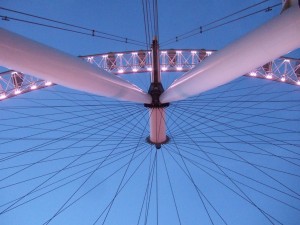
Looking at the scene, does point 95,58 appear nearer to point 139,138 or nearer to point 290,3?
point 139,138

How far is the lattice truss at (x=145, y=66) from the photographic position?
13.8 metres

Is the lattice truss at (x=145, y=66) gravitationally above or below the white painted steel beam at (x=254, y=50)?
above

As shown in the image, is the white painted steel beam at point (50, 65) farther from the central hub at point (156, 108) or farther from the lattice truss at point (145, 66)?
the lattice truss at point (145, 66)

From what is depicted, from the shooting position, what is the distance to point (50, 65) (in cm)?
341

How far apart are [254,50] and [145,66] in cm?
1140

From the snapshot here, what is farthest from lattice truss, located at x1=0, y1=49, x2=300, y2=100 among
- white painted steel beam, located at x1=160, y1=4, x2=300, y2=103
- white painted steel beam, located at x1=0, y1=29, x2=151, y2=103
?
white painted steel beam, located at x1=160, y1=4, x2=300, y2=103

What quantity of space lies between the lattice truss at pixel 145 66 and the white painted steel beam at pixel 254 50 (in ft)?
33.6

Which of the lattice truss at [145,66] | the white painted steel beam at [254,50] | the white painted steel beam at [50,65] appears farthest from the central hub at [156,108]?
the lattice truss at [145,66]

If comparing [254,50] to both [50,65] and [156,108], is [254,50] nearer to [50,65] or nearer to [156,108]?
[50,65]

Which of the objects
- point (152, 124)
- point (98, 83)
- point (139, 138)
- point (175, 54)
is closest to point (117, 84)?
point (98, 83)

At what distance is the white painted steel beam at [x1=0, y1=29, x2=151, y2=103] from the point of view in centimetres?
307

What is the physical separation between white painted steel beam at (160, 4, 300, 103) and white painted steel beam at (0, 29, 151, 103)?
50.3 inches

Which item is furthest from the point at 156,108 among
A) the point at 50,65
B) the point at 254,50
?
the point at 254,50

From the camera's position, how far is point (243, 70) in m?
3.39
